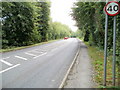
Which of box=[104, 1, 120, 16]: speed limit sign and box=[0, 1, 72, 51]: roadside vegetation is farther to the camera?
box=[0, 1, 72, 51]: roadside vegetation

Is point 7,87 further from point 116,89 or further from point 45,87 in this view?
point 116,89

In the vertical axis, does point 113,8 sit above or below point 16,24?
below

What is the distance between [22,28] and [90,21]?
11.9 metres

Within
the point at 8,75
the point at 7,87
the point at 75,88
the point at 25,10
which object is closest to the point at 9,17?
the point at 25,10

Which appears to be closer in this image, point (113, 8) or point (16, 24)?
point (113, 8)

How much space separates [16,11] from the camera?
20.7m

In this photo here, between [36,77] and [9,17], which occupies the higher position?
[9,17]

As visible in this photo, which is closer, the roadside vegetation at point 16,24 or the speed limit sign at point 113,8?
the speed limit sign at point 113,8

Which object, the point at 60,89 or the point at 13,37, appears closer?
the point at 60,89

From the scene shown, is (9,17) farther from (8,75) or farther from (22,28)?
(8,75)

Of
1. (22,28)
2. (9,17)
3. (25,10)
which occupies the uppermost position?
(25,10)

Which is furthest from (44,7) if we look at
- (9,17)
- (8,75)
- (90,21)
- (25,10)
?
(8,75)

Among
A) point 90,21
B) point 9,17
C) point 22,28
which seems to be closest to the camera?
point 90,21

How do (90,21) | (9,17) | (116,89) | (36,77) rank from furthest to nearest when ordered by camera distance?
(9,17)
(90,21)
(36,77)
(116,89)
